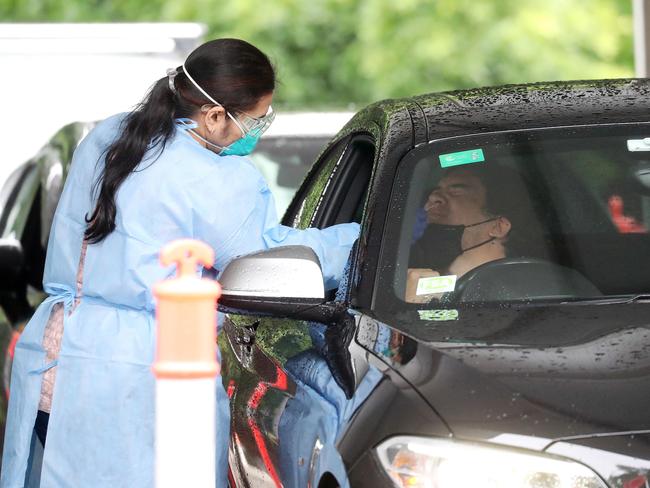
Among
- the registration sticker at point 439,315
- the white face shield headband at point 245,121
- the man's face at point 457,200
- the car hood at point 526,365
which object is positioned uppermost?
the white face shield headband at point 245,121

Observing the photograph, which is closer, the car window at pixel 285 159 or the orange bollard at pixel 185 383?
the orange bollard at pixel 185 383

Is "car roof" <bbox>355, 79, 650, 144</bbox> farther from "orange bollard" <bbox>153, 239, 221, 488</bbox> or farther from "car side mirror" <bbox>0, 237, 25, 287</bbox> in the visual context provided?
"car side mirror" <bbox>0, 237, 25, 287</bbox>

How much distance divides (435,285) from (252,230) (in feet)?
1.90

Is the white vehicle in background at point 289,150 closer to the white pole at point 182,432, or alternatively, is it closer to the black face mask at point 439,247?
the black face mask at point 439,247

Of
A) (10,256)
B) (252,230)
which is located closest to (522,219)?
(252,230)

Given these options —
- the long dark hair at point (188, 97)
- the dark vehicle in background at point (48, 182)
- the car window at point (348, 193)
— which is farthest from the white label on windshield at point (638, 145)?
the dark vehicle in background at point (48, 182)

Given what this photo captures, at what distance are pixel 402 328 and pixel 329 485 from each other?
44 centimetres

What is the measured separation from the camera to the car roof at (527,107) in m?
4.85

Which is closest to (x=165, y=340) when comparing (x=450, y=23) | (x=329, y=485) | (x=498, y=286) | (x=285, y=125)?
(x=329, y=485)

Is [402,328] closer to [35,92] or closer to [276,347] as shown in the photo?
[276,347]

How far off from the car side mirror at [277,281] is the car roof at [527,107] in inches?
27.4

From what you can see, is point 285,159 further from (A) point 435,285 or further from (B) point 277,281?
(B) point 277,281

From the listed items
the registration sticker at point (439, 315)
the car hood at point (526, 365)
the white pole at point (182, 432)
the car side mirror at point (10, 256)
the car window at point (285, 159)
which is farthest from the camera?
the car window at point (285, 159)

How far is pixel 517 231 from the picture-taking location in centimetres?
463
